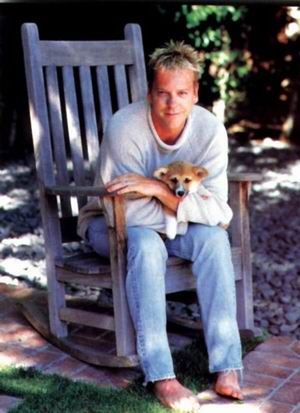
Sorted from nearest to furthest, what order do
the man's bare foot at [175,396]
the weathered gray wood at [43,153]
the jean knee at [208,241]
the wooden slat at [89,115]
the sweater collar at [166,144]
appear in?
the man's bare foot at [175,396] < the jean knee at [208,241] < the sweater collar at [166,144] < the weathered gray wood at [43,153] < the wooden slat at [89,115]

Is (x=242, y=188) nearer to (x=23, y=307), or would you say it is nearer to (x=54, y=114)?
(x=54, y=114)

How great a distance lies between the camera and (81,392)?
115 inches

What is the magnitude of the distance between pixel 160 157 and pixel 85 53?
80 centimetres

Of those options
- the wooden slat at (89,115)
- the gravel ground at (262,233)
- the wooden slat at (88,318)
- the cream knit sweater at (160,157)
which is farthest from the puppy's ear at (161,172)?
the gravel ground at (262,233)

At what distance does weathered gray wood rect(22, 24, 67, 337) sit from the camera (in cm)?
334

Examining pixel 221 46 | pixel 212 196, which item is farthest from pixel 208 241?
pixel 221 46

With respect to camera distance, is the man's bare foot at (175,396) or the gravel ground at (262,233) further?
the gravel ground at (262,233)

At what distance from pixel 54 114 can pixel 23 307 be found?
3.09 feet

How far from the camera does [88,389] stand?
294 centimetres

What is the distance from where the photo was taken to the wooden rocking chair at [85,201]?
3023 mm

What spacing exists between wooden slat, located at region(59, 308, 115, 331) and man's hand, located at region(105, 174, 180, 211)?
0.54 meters

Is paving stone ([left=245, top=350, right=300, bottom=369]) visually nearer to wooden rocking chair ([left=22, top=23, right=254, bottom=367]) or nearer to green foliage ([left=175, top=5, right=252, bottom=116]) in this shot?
wooden rocking chair ([left=22, top=23, right=254, bottom=367])

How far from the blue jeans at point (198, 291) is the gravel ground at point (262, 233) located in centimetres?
105

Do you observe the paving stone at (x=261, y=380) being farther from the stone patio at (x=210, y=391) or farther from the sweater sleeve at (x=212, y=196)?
the sweater sleeve at (x=212, y=196)
